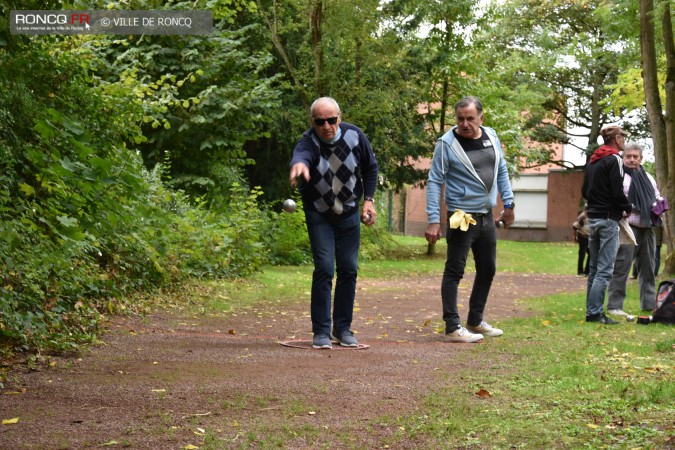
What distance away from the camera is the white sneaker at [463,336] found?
8930 millimetres

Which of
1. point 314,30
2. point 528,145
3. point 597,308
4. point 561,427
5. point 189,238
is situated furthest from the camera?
point 528,145

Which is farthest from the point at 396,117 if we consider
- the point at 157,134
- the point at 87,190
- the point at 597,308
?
the point at 87,190

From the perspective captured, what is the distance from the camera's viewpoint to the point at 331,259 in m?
8.36

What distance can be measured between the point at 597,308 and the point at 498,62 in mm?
32059

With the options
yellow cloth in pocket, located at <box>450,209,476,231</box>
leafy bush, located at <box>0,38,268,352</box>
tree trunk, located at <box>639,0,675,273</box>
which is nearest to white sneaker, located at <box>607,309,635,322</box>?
yellow cloth in pocket, located at <box>450,209,476,231</box>

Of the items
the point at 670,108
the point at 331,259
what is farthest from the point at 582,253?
the point at 331,259

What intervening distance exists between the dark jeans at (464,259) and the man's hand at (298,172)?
1801 mm

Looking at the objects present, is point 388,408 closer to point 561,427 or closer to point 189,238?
point 561,427

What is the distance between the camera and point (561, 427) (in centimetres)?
504

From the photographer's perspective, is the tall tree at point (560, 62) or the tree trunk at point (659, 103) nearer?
the tree trunk at point (659, 103)

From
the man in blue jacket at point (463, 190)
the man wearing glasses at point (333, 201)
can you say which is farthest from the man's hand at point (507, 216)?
the man wearing glasses at point (333, 201)

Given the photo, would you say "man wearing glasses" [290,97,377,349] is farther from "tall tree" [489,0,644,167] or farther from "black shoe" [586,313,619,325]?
"tall tree" [489,0,644,167]

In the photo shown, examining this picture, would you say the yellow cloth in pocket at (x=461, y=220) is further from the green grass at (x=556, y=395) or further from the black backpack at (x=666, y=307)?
the black backpack at (x=666, y=307)

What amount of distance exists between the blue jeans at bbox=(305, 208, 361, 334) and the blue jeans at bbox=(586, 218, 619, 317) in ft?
11.0
